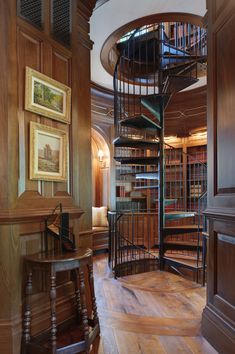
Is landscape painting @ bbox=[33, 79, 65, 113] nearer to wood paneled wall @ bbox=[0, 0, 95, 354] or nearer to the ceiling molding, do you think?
wood paneled wall @ bbox=[0, 0, 95, 354]

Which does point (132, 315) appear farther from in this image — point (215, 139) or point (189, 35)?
point (189, 35)

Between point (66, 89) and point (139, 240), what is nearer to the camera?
point (66, 89)

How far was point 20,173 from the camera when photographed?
1881 millimetres

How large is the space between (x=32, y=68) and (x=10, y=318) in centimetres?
176

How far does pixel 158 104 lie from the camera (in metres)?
4.05

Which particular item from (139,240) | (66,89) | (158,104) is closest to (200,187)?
(139,240)

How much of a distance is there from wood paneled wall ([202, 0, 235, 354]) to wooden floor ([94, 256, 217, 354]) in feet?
0.77

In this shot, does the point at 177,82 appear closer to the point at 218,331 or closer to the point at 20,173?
the point at 20,173

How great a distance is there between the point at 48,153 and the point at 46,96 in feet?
1.45

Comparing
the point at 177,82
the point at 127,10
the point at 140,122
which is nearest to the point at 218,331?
the point at 140,122

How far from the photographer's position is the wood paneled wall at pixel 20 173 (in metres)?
1.79

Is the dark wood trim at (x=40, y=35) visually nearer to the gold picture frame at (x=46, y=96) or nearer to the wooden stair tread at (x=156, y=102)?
the gold picture frame at (x=46, y=96)

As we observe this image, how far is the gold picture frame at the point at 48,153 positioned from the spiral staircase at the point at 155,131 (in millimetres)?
1721

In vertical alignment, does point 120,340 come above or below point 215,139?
below
